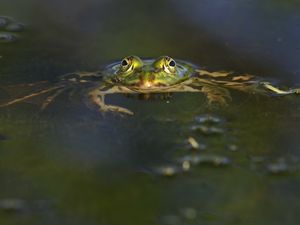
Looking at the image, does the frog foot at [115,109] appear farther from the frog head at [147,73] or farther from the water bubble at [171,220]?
the water bubble at [171,220]

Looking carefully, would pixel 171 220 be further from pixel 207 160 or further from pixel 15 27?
pixel 15 27

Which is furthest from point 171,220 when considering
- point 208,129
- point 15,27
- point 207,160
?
point 15,27

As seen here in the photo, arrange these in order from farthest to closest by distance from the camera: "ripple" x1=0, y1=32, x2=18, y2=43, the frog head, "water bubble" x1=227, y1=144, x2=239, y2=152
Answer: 1. "ripple" x1=0, y1=32, x2=18, y2=43
2. the frog head
3. "water bubble" x1=227, y1=144, x2=239, y2=152

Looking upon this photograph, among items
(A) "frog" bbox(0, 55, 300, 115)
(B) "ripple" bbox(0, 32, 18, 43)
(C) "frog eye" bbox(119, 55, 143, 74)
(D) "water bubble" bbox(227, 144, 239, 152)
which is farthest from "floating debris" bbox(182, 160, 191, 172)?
(B) "ripple" bbox(0, 32, 18, 43)

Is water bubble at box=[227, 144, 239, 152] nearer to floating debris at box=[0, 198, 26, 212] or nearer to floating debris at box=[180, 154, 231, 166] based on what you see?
floating debris at box=[180, 154, 231, 166]

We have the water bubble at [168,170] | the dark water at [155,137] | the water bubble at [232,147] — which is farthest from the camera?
the water bubble at [232,147]

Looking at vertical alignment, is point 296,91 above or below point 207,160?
above

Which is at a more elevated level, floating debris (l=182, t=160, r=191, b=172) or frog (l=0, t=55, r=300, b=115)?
frog (l=0, t=55, r=300, b=115)

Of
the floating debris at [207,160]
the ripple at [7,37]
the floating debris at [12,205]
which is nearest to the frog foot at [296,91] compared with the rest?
the floating debris at [207,160]
